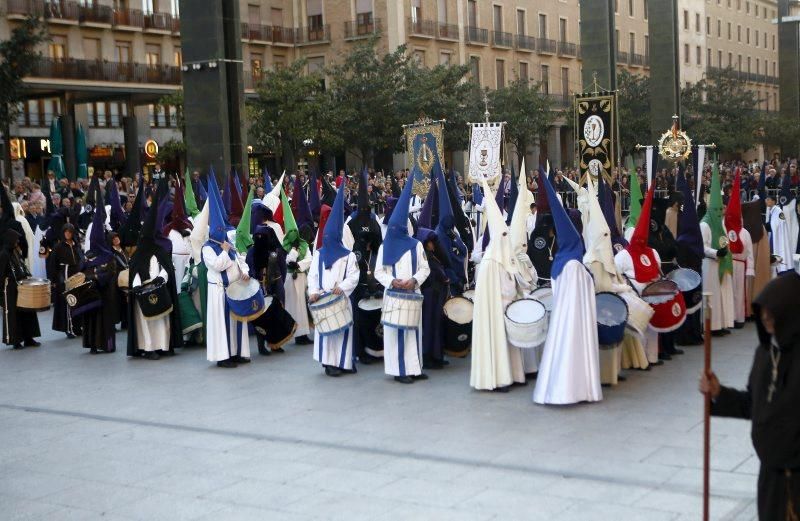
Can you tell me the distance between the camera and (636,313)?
31.6ft

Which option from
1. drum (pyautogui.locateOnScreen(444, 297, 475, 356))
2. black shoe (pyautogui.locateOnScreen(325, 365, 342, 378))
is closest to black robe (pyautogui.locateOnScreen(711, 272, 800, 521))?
drum (pyautogui.locateOnScreen(444, 297, 475, 356))

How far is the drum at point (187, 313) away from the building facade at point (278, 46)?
1933 cm

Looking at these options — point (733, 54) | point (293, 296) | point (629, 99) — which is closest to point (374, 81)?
point (629, 99)

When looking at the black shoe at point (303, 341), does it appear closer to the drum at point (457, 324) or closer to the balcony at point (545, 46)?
the drum at point (457, 324)

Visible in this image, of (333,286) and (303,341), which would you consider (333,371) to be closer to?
(333,286)

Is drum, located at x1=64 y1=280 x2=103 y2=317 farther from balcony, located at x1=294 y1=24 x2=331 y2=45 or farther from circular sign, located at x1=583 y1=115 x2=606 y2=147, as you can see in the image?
balcony, located at x1=294 y1=24 x2=331 y2=45

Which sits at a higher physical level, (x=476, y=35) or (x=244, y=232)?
(x=476, y=35)

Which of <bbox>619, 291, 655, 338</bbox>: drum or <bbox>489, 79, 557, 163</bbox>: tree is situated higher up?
<bbox>489, 79, 557, 163</bbox>: tree

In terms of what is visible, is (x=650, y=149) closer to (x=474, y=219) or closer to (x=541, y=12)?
(x=474, y=219)

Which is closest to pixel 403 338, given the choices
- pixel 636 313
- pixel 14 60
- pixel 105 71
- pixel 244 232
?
pixel 636 313

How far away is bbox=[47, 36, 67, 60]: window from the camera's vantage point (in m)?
39.8

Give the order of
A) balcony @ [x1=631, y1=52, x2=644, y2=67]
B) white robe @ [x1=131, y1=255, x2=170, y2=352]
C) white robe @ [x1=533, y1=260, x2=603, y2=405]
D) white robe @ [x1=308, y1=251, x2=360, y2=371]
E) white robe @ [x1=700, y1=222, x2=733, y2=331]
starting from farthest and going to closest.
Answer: balcony @ [x1=631, y1=52, x2=644, y2=67], white robe @ [x1=131, y1=255, x2=170, y2=352], white robe @ [x1=700, y1=222, x2=733, y2=331], white robe @ [x1=308, y1=251, x2=360, y2=371], white robe @ [x1=533, y1=260, x2=603, y2=405]

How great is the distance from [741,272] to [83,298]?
25.7ft

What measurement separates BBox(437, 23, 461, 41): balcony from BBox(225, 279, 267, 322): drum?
4140 cm
